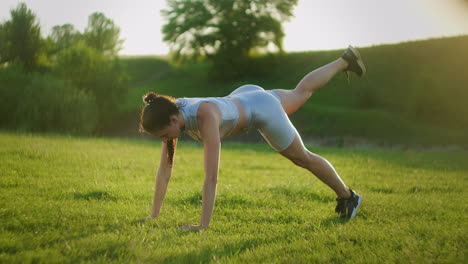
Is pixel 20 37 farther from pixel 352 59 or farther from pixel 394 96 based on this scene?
pixel 352 59

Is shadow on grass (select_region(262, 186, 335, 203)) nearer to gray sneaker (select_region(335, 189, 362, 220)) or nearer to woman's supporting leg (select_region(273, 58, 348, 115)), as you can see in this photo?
gray sneaker (select_region(335, 189, 362, 220))

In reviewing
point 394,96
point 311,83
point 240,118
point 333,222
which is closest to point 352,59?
point 311,83

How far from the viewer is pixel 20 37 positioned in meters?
27.6

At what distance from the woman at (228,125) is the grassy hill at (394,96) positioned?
21.1 meters

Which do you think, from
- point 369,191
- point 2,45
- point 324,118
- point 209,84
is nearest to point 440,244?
point 369,191

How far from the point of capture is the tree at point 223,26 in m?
44.6

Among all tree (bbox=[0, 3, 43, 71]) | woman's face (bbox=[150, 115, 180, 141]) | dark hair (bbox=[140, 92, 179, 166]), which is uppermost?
tree (bbox=[0, 3, 43, 71])

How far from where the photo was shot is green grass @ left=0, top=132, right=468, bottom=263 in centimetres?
352

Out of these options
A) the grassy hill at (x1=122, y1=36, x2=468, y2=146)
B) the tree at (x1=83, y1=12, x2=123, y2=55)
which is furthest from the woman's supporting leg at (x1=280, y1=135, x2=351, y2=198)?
Result: the tree at (x1=83, y1=12, x2=123, y2=55)

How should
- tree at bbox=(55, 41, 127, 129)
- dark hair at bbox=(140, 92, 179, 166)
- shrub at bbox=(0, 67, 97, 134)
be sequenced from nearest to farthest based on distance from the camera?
dark hair at bbox=(140, 92, 179, 166) < shrub at bbox=(0, 67, 97, 134) < tree at bbox=(55, 41, 127, 129)

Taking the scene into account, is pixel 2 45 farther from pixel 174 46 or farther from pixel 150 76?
pixel 150 76

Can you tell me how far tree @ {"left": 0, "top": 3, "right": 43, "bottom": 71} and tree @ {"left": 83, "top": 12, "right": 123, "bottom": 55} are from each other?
24.1ft

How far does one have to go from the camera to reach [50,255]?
326 cm

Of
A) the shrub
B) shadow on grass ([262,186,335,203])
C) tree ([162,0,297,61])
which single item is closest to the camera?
shadow on grass ([262,186,335,203])
